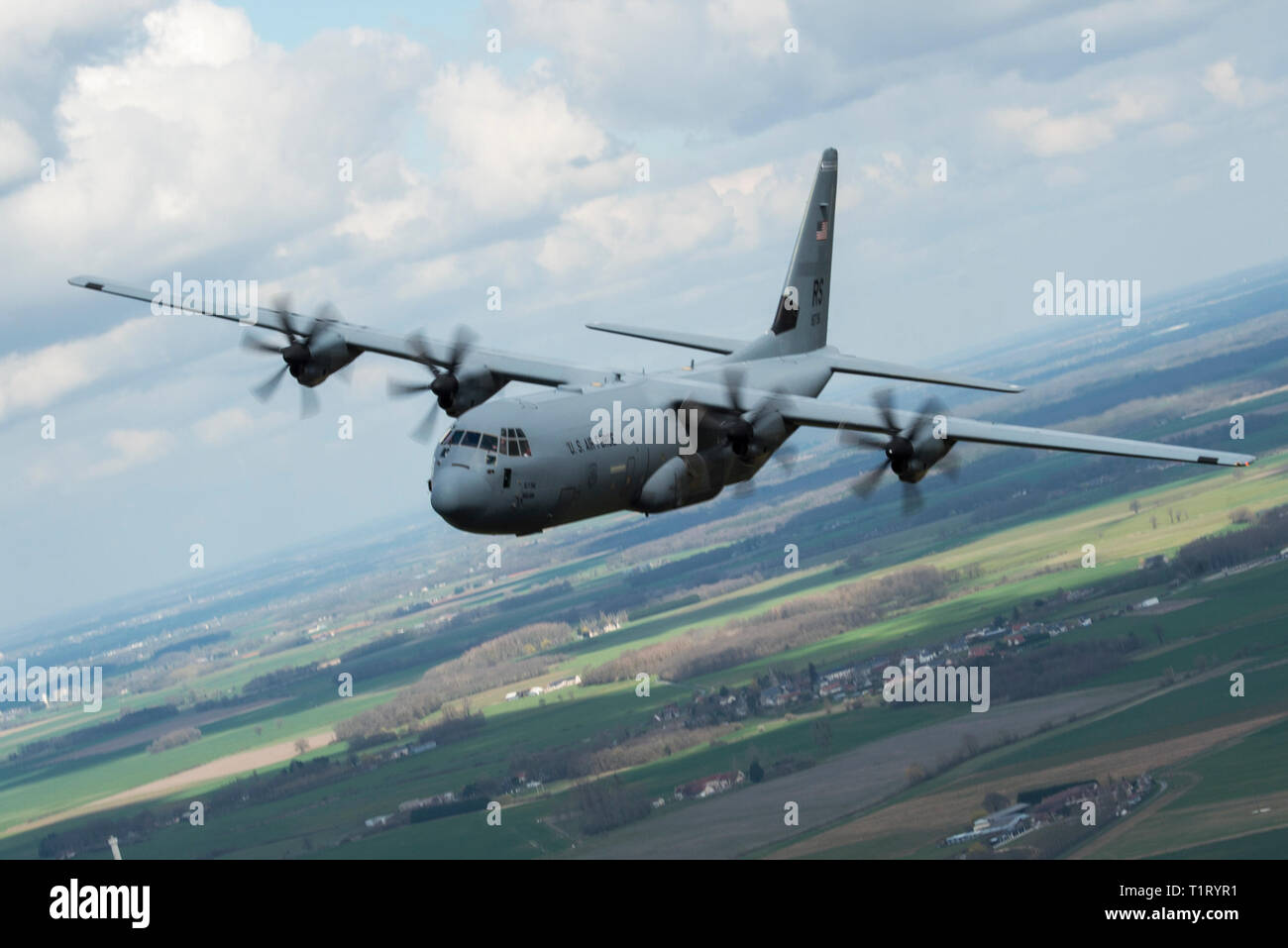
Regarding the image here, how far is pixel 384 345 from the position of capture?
49.7m

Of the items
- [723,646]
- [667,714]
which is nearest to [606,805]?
[667,714]

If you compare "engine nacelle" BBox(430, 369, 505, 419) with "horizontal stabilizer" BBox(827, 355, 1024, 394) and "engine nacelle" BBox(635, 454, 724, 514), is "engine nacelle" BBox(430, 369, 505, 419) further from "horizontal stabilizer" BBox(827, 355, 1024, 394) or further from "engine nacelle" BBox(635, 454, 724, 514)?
"horizontal stabilizer" BBox(827, 355, 1024, 394)

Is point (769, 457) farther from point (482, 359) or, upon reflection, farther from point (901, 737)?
point (901, 737)

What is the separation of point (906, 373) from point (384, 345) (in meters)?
20.1

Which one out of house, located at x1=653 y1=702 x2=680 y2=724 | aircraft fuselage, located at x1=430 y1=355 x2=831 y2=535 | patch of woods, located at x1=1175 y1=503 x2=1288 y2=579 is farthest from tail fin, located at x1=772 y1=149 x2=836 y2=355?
patch of woods, located at x1=1175 y1=503 x2=1288 y2=579

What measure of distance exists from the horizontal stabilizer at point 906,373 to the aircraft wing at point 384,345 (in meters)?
11.6

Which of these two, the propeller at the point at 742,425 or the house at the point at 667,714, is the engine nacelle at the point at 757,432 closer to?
the propeller at the point at 742,425

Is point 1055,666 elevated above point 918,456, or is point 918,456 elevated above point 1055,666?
point 918,456

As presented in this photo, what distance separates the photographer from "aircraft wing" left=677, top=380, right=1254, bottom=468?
37750mm

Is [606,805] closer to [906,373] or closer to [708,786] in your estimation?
[708,786]

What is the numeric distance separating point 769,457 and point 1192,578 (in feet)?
521
